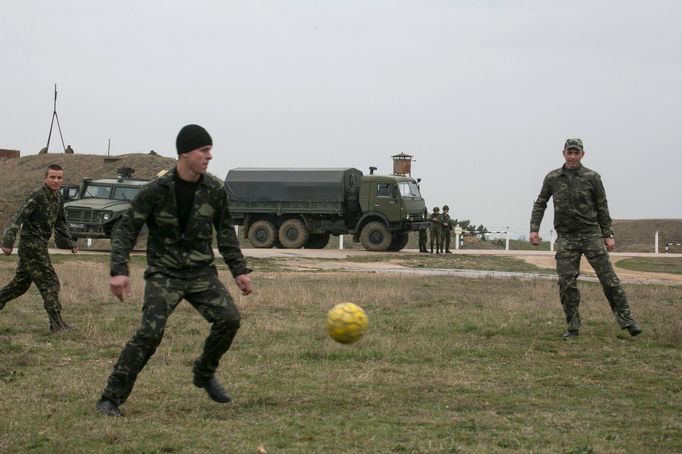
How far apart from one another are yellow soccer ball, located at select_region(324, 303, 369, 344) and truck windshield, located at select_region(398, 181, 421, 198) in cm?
2739

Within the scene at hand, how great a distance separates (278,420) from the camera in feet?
22.0

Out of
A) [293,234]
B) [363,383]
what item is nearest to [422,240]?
[293,234]

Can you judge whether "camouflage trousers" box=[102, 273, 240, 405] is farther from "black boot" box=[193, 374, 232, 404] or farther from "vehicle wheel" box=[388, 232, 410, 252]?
"vehicle wheel" box=[388, 232, 410, 252]

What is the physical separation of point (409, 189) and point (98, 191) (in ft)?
36.1

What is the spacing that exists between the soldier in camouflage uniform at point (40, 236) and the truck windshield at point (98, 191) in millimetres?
19496

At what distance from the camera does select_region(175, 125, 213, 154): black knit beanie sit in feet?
22.5

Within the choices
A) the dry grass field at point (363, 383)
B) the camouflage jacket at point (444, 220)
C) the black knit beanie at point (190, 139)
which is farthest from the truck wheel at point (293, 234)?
the black knit beanie at point (190, 139)

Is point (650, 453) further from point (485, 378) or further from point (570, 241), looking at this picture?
point (570, 241)

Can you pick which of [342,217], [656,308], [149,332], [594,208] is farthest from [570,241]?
[342,217]

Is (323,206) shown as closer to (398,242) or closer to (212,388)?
(398,242)

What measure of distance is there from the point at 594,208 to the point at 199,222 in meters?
5.63

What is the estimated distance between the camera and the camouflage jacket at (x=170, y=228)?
683 cm

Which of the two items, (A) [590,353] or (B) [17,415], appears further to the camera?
(A) [590,353]

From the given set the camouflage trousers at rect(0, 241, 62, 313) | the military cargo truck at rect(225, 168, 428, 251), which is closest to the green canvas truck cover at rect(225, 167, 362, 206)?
the military cargo truck at rect(225, 168, 428, 251)
